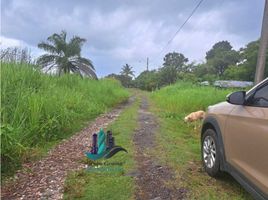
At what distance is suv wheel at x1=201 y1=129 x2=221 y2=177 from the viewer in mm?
4578

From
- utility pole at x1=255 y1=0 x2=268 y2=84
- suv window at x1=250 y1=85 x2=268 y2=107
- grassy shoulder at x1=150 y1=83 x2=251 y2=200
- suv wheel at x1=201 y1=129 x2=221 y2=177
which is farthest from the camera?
utility pole at x1=255 y1=0 x2=268 y2=84

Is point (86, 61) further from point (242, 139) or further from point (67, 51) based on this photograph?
point (242, 139)

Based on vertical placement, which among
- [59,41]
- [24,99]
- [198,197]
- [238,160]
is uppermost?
[59,41]

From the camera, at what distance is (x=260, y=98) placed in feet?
12.1

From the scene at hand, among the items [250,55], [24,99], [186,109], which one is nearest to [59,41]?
[186,109]

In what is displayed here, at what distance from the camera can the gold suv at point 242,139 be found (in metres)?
3.16

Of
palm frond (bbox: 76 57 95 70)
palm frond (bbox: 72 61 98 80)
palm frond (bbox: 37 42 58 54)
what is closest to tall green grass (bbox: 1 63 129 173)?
palm frond (bbox: 72 61 98 80)

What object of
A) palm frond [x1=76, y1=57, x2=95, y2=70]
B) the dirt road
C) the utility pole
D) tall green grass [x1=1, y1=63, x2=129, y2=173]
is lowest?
the dirt road

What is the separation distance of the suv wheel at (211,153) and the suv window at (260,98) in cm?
105

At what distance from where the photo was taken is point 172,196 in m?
4.02

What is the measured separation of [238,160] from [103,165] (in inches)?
91.9

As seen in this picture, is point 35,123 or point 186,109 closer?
point 35,123

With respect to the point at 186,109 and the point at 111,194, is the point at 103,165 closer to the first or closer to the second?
the point at 111,194

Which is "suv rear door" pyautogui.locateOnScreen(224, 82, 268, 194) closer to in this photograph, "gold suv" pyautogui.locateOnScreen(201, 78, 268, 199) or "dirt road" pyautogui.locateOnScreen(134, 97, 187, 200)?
"gold suv" pyautogui.locateOnScreen(201, 78, 268, 199)
